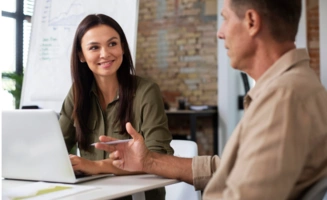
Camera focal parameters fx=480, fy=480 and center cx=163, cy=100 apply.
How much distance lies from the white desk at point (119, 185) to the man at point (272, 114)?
1.08ft

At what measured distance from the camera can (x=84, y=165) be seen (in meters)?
1.57

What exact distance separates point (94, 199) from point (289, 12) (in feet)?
2.18

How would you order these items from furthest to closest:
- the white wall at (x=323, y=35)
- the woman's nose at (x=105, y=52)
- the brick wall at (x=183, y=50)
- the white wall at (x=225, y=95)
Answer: the brick wall at (x=183, y=50), the white wall at (x=225, y=95), the white wall at (x=323, y=35), the woman's nose at (x=105, y=52)

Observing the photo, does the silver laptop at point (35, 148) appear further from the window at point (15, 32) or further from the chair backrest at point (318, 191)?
the window at point (15, 32)

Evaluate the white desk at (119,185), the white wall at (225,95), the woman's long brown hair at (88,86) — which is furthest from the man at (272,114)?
the white wall at (225,95)

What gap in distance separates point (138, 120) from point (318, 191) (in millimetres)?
972

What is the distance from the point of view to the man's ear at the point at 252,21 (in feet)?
3.61

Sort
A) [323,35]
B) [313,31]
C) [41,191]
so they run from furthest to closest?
1. [313,31]
2. [323,35]
3. [41,191]

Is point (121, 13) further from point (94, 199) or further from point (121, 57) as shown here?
point (94, 199)

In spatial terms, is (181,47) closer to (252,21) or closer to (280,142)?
(252,21)

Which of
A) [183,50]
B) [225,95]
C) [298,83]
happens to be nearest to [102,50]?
[298,83]

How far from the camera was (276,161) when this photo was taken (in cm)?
93

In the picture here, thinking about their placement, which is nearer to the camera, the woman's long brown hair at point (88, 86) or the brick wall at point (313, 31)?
the woman's long brown hair at point (88, 86)

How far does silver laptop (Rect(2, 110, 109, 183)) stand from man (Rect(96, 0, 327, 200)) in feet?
1.85
